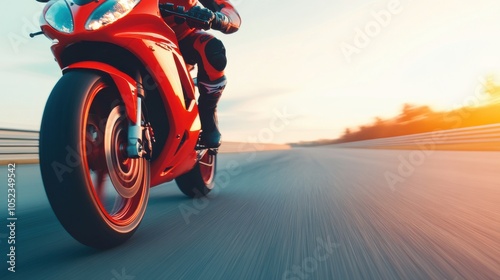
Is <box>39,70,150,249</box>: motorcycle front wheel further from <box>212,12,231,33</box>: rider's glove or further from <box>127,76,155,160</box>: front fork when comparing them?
<box>212,12,231,33</box>: rider's glove

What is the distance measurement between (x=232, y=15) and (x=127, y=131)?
1.94 metres

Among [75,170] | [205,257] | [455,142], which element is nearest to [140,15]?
[75,170]

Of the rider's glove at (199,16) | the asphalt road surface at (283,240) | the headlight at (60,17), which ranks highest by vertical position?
the rider's glove at (199,16)

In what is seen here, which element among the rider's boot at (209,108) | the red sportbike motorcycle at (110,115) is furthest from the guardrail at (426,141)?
the red sportbike motorcycle at (110,115)

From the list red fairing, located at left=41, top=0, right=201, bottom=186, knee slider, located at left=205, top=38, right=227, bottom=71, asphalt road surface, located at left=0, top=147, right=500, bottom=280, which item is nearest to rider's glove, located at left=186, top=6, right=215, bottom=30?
red fairing, located at left=41, top=0, right=201, bottom=186

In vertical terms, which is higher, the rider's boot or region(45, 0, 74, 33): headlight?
region(45, 0, 74, 33): headlight

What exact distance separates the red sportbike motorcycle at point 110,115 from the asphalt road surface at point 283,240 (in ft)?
0.82

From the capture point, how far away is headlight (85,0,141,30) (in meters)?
2.76

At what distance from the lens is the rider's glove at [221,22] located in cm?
410

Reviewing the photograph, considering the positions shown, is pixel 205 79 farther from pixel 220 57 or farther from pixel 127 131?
pixel 127 131

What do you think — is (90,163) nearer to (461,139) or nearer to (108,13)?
(108,13)

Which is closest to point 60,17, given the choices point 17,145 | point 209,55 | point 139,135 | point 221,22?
point 139,135

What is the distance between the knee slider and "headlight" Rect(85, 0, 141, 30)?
4.32ft

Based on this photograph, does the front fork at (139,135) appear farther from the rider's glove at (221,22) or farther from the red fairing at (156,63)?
the rider's glove at (221,22)
